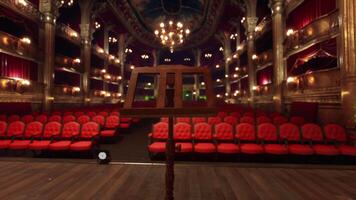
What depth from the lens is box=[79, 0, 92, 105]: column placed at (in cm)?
1655

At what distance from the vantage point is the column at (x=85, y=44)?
54.3ft

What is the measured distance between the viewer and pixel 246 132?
5.28 m

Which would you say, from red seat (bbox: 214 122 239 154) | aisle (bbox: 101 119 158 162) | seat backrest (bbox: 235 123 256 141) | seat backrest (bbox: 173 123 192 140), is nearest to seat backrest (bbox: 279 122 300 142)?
seat backrest (bbox: 235 123 256 141)

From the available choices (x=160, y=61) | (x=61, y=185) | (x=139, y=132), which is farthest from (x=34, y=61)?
(x=160, y=61)

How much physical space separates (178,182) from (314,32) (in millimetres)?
7949

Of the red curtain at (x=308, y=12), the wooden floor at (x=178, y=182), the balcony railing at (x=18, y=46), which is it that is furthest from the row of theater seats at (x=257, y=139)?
the balcony railing at (x=18, y=46)

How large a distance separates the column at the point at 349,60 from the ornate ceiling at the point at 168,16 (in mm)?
14802

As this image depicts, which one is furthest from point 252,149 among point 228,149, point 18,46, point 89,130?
point 18,46

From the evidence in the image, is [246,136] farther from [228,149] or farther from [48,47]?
[48,47]

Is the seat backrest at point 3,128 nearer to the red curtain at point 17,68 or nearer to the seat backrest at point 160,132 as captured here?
the seat backrest at point 160,132

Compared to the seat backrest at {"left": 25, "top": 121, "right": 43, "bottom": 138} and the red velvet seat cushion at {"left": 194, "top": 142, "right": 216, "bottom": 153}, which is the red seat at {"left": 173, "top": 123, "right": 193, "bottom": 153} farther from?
the seat backrest at {"left": 25, "top": 121, "right": 43, "bottom": 138}

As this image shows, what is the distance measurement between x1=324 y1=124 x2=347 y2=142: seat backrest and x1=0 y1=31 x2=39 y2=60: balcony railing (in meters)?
12.0

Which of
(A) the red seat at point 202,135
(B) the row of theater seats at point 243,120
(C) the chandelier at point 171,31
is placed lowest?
(A) the red seat at point 202,135

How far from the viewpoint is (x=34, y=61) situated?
39.1 feet
